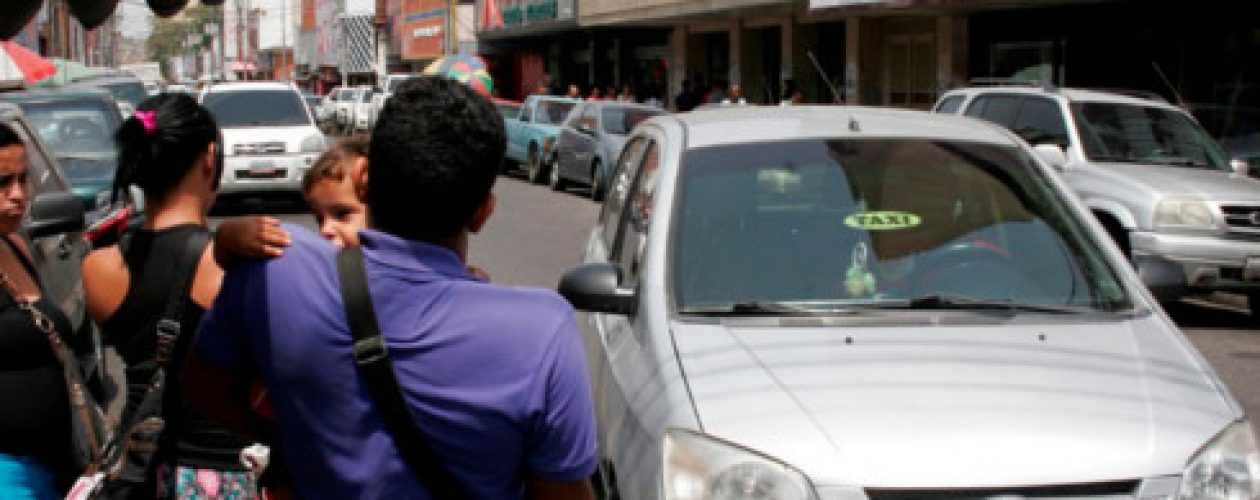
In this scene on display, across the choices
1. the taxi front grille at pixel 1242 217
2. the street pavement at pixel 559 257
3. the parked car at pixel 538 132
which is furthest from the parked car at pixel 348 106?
the taxi front grille at pixel 1242 217

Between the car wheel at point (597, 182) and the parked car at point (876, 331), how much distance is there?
14.3 m

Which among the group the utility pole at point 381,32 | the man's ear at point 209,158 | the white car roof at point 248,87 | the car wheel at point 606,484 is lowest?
the car wheel at point 606,484

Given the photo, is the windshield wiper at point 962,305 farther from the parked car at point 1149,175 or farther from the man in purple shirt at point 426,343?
the parked car at point 1149,175

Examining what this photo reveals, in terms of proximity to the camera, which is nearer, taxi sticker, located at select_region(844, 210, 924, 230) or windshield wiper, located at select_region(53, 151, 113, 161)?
taxi sticker, located at select_region(844, 210, 924, 230)

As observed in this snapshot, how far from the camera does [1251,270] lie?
1018cm

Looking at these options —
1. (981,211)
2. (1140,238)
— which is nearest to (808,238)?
(981,211)

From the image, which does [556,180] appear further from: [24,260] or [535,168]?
[24,260]

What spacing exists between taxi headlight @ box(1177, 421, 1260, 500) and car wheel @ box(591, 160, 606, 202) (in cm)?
1618

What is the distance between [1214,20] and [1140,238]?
9632 millimetres

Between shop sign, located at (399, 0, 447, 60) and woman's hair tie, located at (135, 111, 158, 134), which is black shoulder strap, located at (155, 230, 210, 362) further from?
shop sign, located at (399, 0, 447, 60)

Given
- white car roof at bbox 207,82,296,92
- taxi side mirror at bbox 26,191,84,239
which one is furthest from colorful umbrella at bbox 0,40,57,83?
taxi side mirror at bbox 26,191,84,239

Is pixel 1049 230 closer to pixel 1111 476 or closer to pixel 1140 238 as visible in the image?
pixel 1111 476

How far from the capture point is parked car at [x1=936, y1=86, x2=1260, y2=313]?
10273 mm

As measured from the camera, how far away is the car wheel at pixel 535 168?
24.6m
